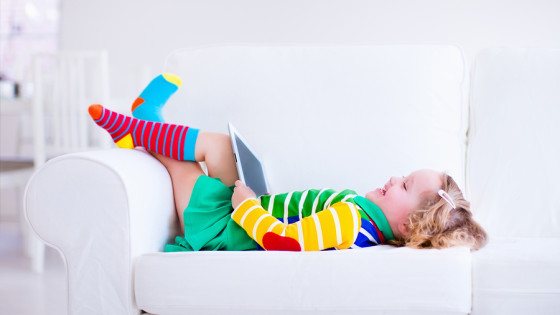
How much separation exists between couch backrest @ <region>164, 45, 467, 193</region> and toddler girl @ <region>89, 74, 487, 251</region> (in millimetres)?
166

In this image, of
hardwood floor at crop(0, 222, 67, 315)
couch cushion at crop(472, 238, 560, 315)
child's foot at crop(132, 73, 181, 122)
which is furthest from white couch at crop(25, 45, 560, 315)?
hardwood floor at crop(0, 222, 67, 315)

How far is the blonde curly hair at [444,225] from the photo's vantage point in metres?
1.22

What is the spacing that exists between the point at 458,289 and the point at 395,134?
59 centimetres

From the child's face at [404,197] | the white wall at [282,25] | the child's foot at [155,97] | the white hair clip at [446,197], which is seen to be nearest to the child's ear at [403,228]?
the child's face at [404,197]

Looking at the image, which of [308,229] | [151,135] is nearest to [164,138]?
[151,135]

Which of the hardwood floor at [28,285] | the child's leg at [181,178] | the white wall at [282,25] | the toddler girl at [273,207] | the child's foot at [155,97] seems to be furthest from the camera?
the white wall at [282,25]

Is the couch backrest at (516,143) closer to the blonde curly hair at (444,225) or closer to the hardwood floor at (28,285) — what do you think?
the blonde curly hair at (444,225)

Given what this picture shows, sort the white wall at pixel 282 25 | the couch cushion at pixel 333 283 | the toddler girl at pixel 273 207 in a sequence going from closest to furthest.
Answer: the couch cushion at pixel 333 283
the toddler girl at pixel 273 207
the white wall at pixel 282 25

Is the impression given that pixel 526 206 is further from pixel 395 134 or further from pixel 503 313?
pixel 503 313

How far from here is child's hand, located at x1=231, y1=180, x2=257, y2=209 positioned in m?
1.32

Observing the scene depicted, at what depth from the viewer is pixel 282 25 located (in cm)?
370

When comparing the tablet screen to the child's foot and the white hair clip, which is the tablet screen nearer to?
the child's foot

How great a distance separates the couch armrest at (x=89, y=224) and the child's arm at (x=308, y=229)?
10.2 inches

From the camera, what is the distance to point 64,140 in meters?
2.74
